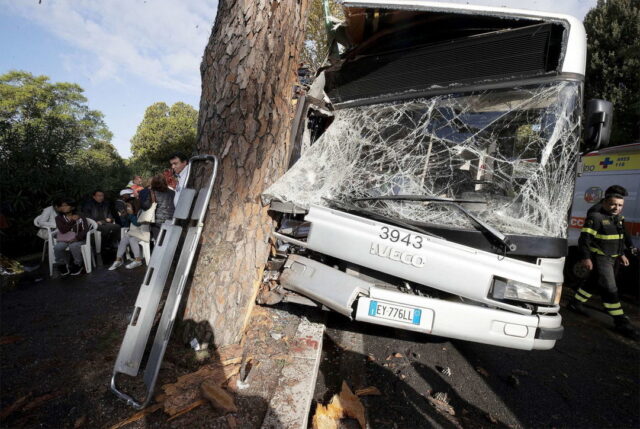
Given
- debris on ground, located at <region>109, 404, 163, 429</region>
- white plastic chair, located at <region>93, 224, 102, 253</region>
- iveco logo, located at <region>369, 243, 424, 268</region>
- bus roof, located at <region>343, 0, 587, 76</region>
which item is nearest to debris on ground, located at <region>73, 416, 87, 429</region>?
debris on ground, located at <region>109, 404, 163, 429</region>

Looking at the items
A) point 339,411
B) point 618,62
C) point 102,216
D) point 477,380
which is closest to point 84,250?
point 102,216

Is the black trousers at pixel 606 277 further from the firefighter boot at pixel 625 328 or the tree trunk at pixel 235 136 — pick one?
the tree trunk at pixel 235 136

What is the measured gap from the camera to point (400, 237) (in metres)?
2.22

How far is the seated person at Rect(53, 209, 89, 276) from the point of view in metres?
4.81

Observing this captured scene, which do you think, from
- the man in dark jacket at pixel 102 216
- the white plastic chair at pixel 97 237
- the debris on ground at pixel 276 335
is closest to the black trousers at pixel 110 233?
the man in dark jacket at pixel 102 216

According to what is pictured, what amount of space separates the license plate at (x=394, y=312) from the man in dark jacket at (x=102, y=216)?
5.73m

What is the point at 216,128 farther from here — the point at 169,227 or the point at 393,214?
the point at 393,214

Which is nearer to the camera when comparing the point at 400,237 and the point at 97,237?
the point at 400,237

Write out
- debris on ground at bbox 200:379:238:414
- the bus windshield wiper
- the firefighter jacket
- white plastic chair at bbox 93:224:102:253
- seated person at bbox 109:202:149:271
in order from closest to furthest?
1. debris on ground at bbox 200:379:238:414
2. the bus windshield wiper
3. the firefighter jacket
4. seated person at bbox 109:202:149:271
5. white plastic chair at bbox 93:224:102:253

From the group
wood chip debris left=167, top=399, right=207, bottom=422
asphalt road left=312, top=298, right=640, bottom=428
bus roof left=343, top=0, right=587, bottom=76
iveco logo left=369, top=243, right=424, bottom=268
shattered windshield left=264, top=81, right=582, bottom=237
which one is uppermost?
bus roof left=343, top=0, right=587, bottom=76

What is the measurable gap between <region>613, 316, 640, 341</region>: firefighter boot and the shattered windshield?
283cm

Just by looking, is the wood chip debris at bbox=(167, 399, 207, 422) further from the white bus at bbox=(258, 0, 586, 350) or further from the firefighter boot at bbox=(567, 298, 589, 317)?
the firefighter boot at bbox=(567, 298, 589, 317)

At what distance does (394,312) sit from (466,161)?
136 cm

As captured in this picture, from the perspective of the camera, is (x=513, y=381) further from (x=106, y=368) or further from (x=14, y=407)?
(x=14, y=407)
